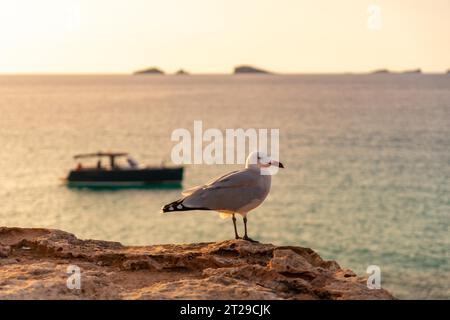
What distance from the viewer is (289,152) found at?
276ft

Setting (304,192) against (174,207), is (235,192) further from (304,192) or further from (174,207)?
(304,192)

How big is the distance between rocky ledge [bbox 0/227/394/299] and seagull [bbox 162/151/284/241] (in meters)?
0.73

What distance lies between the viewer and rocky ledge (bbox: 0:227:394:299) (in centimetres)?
586

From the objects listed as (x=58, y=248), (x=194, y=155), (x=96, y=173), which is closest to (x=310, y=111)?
(x=194, y=155)

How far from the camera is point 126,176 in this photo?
69.4 meters

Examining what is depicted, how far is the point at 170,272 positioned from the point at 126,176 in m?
63.0

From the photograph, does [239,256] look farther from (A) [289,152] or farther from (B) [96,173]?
(A) [289,152]

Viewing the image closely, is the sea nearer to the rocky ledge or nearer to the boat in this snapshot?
the boat

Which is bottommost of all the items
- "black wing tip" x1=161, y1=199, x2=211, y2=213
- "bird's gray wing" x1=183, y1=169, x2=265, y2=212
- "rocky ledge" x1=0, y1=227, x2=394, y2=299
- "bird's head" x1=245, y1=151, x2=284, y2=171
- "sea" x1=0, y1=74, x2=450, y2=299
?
"sea" x1=0, y1=74, x2=450, y2=299

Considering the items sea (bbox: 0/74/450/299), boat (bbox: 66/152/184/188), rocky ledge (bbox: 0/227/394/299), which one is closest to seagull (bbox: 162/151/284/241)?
rocky ledge (bbox: 0/227/394/299)

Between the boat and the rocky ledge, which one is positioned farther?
the boat

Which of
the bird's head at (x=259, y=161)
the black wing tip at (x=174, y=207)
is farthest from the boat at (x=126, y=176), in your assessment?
the black wing tip at (x=174, y=207)

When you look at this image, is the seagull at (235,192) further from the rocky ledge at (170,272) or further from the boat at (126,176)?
the boat at (126,176)

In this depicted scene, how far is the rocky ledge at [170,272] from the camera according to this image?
5.86 metres
